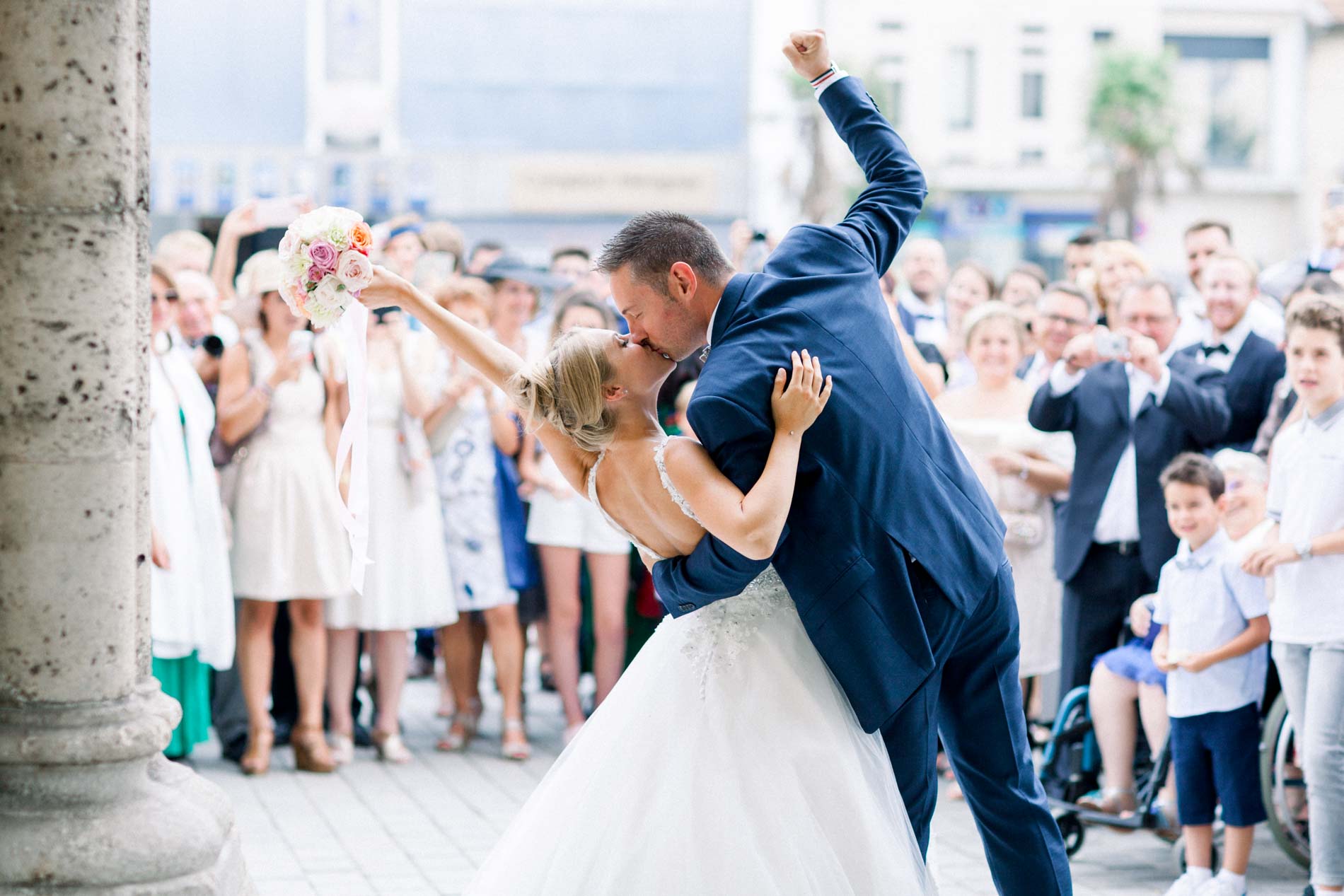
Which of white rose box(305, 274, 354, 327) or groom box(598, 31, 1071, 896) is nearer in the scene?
groom box(598, 31, 1071, 896)

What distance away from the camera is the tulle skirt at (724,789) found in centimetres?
332

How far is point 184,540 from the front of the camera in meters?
6.50

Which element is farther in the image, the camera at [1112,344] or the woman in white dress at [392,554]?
the woman in white dress at [392,554]

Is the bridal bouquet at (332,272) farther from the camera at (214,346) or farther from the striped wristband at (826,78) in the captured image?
the camera at (214,346)

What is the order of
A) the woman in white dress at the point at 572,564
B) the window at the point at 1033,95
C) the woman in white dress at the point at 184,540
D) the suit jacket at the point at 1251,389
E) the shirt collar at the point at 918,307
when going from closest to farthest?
the suit jacket at the point at 1251,389
the woman in white dress at the point at 184,540
the woman in white dress at the point at 572,564
the shirt collar at the point at 918,307
the window at the point at 1033,95

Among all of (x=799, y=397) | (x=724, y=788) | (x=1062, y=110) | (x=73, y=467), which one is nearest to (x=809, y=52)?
(x=799, y=397)

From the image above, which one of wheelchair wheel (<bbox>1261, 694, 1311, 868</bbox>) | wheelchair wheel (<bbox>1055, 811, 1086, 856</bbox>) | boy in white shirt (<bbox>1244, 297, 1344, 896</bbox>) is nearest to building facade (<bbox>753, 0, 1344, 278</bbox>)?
wheelchair wheel (<bbox>1055, 811, 1086, 856</bbox>)

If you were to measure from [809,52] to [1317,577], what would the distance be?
2316 mm

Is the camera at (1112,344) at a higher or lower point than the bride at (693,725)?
higher

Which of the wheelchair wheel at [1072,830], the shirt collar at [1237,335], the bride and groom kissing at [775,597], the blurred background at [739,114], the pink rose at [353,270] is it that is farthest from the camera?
the blurred background at [739,114]

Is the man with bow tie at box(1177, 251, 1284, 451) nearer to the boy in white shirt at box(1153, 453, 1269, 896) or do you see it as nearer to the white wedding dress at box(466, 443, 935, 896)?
the boy in white shirt at box(1153, 453, 1269, 896)

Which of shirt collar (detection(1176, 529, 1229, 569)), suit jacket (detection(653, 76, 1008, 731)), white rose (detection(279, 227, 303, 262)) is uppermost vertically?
white rose (detection(279, 227, 303, 262))

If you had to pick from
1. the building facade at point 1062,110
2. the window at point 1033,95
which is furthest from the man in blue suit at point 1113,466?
the window at point 1033,95

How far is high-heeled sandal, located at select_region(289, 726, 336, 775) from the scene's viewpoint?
22.2 feet
